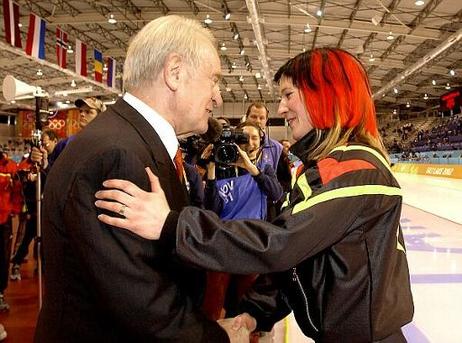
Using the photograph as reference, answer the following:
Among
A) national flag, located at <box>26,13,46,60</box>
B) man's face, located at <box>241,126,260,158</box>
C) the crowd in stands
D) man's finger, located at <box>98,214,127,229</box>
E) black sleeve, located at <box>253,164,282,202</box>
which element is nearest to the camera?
man's finger, located at <box>98,214,127,229</box>

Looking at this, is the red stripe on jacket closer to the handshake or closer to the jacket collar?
the jacket collar

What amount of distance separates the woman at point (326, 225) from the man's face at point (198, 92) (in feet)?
0.96

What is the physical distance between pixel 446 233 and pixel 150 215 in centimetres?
586

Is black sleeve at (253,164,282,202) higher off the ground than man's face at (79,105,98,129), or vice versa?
man's face at (79,105,98,129)

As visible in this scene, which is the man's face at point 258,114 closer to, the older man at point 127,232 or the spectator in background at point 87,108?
the spectator in background at point 87,108

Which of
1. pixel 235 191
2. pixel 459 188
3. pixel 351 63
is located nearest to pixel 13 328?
pixel 235 191

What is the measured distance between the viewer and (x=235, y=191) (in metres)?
3.15

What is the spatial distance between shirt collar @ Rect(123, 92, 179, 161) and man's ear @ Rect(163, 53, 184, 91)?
9cm

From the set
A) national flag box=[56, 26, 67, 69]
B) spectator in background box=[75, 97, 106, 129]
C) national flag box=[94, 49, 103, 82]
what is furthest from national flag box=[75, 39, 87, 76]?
spectator in background box=[75, 97, 106, 129]

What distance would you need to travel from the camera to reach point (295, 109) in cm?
154

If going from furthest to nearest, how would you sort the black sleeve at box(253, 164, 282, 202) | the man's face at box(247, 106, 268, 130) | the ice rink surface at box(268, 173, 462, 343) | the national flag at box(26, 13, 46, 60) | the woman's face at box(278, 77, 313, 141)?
1. the national flag at box(26, 13, 46, 60)
2. the man's face at box(247, 106, 268, 130)
3. the black sleeve at box(253, 164, 282, 202)
4. the ice rink surface at box(268, 173, 462, 343)
5. the woman's face at box(278, 77, 313, 141)

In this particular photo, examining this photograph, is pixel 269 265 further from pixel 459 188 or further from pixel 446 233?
pixel 459 188

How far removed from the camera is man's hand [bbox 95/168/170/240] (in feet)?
3.34

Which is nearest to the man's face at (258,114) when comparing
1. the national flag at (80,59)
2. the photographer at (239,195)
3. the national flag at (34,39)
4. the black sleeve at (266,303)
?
the photographer at (239,195)
